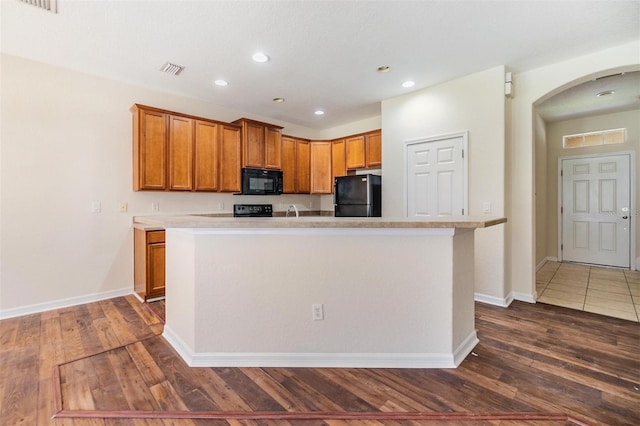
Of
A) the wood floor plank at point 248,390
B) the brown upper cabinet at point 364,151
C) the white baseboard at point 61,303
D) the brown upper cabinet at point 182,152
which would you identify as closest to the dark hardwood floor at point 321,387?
the wood floor plank at point 248,390

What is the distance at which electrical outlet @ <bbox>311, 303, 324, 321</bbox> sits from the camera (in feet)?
6.63

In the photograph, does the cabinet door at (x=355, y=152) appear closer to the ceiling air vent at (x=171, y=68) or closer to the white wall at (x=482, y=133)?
the white wall at (x=482, y=133)

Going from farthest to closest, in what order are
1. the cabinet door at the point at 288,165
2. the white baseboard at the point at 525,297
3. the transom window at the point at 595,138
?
the cabinet door at the point at 288,165, the transom window at the point at 595,138, the white baseboard at the point at 525,297

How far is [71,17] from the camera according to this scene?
236 centimetres

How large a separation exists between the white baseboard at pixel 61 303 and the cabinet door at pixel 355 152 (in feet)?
12.8

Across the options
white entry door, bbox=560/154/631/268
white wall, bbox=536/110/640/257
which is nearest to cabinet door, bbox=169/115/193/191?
white wall, bbox=536/110/640/257

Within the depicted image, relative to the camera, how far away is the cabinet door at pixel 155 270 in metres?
3.36

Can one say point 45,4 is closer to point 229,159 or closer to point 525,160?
point 229,159

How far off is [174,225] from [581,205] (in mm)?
6791

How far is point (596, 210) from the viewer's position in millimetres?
5129

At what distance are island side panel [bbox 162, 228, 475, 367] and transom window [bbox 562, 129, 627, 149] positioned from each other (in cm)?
528

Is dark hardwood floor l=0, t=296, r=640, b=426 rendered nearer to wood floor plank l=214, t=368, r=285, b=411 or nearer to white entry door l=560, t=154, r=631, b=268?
wood floor plank l=214, t=368, r=285, b=411

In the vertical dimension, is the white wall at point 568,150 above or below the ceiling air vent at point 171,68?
below

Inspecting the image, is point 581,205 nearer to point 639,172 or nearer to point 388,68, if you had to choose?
point 639,172
